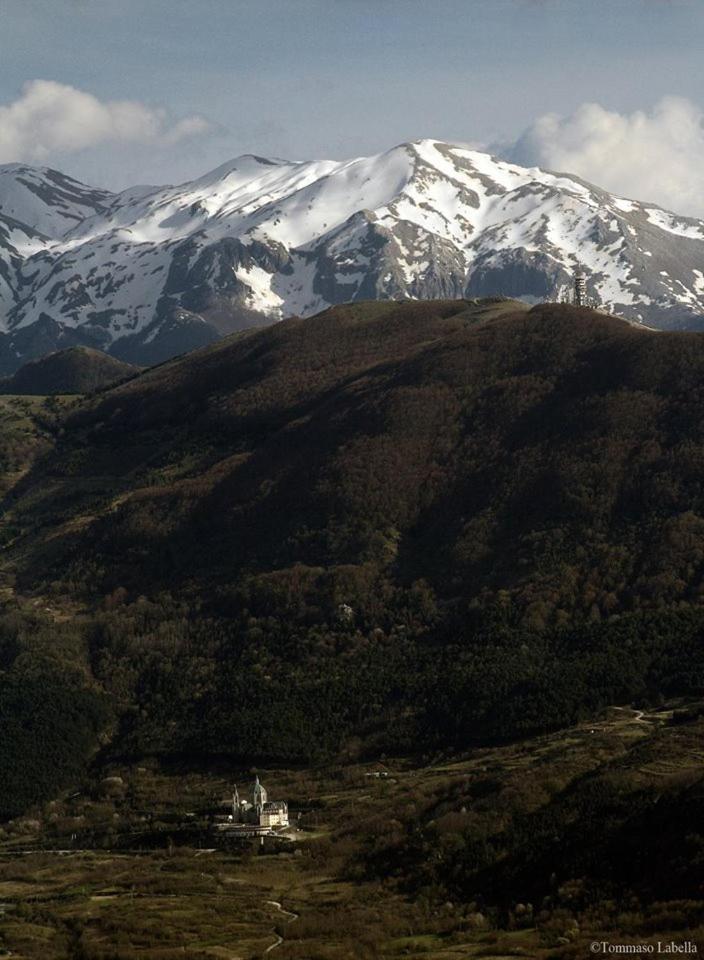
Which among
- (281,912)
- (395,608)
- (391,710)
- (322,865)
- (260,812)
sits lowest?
(281,912)

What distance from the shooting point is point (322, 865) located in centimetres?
10319

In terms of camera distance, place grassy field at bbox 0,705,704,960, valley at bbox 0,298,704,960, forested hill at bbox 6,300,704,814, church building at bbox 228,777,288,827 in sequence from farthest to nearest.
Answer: forested hill at bbox 6,300,704,814, church building at bbox 228,777,288,827, valley at bbox 0,298,704,960, grassy field at bbox 0,705,704,960

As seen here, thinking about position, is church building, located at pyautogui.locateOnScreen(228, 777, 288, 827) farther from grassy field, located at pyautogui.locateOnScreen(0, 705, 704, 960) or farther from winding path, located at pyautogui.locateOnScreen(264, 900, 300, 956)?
winding path, located at pyautogui.locateOnScreen(264, 900, 300, 956)

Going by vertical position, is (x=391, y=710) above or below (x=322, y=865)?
above

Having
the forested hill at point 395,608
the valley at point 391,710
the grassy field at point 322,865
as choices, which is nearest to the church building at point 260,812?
the grassy field at point 322,865

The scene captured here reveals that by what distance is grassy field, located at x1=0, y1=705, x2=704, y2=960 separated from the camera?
8175cm

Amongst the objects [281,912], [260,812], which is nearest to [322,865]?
[281,912]

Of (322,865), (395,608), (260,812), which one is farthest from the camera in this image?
(395,608)

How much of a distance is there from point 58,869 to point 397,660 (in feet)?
175

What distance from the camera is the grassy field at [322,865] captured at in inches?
3219

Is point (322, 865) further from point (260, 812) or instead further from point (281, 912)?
point (260, 812)

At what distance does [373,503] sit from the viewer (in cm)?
19062

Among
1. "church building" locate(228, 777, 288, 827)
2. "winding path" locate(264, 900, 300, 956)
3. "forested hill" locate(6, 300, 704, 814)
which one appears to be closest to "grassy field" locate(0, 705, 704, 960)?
"winding path" locate(264, 900, 300, 956)

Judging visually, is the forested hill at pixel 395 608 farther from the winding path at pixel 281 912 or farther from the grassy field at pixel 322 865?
the winding path at pixel 281 912
